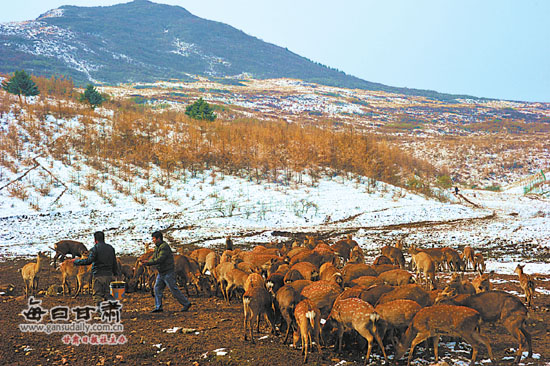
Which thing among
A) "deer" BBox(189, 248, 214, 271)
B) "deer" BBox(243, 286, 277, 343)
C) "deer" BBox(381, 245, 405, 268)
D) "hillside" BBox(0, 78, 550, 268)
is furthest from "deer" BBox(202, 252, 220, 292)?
"hillside" BBox(0, 78, 550, 268)

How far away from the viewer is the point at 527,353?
6.77 metres

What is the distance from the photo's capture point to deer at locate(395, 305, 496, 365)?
251 inches

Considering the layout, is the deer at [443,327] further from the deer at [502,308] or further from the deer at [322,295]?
the deer at [322,295]

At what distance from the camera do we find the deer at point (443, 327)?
6.37 metres

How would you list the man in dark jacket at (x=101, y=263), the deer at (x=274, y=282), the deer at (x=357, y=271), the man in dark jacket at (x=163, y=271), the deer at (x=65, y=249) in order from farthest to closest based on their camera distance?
the deer at (x=65, y=249) → the deer at (x=357, y=271) → the man in dark jacket at (x=163, y=271) → the man in dark jacket at (x=101, y=263) → the deer at (x=274, y=282)

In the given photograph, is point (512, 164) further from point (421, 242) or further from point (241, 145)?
point (421, 242)

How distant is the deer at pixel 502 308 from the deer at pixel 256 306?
3423 millimetres

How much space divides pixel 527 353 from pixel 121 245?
17711 mm

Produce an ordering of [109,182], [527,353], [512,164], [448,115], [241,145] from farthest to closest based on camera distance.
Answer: [448,115]
[512,164]
[241,145]
[109,182]
[527,353]

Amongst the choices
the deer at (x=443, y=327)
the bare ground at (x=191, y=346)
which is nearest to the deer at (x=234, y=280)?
the bare ground at (x=191, y=346)

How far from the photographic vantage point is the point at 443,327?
6.40 m

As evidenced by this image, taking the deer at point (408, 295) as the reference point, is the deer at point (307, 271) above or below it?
below

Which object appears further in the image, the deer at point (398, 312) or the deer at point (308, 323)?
the deer at point (398, 312)

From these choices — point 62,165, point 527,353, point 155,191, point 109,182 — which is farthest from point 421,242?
point 62,165
